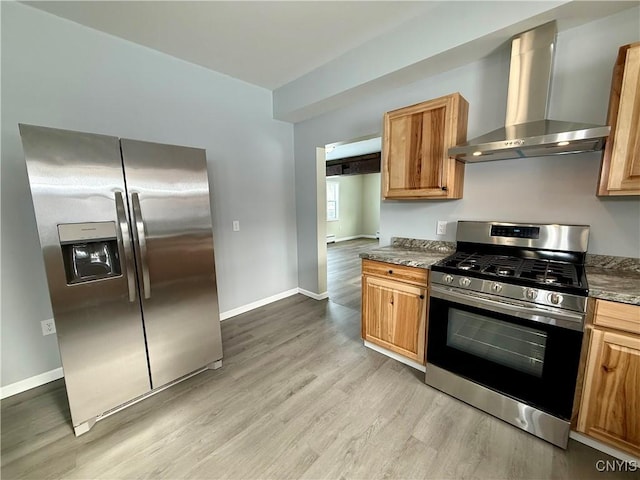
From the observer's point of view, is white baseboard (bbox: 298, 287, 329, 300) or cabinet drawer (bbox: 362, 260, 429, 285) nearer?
cabinet drawer (bbox: 362, 260, 429, 285)

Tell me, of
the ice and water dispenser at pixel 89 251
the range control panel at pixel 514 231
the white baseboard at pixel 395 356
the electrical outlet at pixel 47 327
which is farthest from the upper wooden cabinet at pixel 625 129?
the electrical outlet at pixel 47 327

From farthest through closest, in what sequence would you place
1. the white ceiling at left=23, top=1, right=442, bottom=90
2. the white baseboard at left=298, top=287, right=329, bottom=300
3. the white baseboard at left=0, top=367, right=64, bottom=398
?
1. the white baseboard at left=298, top=287, right=329, bottom=300
2. the white baseboard at left=0, top=367, right=64, bottom=398
3. the white ceiling at left=23, top=1, right=442, bottom=90

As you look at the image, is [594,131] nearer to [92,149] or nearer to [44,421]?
[92,149]

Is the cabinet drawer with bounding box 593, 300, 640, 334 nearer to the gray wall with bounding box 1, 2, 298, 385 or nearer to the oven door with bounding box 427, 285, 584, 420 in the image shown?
the oven door with bounding box 427, 285, 584, 420

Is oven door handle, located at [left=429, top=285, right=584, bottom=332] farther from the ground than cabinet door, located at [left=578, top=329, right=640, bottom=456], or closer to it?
farther from the ground

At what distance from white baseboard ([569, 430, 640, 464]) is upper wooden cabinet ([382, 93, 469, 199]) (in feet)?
5.55

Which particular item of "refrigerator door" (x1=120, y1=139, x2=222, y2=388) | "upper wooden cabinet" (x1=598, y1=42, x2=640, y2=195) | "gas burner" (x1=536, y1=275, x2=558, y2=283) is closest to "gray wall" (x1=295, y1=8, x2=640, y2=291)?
"upper wooden cabinet" (x1=598, y1=42, x2=640, y2=195)

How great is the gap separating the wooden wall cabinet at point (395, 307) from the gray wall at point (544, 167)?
2.10ft

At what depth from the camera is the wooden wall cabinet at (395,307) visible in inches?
82.1

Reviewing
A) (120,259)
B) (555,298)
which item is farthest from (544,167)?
(120,259)

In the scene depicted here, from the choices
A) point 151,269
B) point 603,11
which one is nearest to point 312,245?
point 151,269

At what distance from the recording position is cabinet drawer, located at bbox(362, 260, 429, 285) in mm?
2039

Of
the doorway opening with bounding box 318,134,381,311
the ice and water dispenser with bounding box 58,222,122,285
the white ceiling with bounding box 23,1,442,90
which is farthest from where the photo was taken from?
the doorway opening with bounding box 318,134,381,311

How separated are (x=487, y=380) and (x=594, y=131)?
1.59 meters
